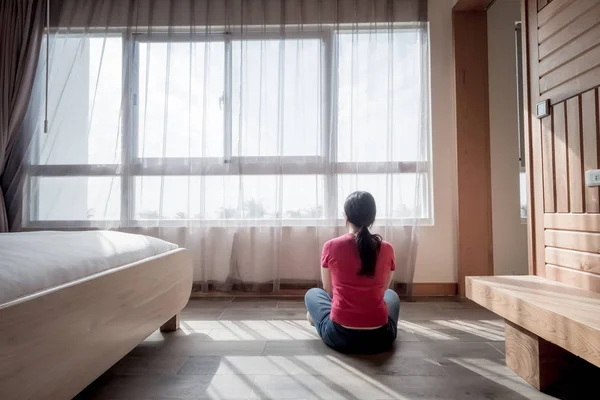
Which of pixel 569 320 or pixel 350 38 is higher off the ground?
pixel 350 38

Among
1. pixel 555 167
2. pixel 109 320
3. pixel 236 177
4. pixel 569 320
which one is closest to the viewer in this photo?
pixel 569 320

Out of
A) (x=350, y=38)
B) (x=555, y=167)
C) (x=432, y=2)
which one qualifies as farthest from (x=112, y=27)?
(x=555, y=167)

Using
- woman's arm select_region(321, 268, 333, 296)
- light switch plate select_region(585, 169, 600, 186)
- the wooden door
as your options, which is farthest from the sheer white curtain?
light switch plate select_region(585, 169, 600, 186)

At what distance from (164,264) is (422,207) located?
1903mm

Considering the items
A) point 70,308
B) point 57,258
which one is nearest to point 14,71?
point 57,258

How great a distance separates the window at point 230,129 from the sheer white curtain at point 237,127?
1cm

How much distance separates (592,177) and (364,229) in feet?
2.76

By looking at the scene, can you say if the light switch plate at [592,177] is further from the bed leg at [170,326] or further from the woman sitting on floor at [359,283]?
the bed leg at [170,326]

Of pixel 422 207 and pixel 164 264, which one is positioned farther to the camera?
pixel 422 207

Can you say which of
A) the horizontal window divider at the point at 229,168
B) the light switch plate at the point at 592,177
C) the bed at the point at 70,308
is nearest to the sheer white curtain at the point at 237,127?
the horizontal window divider at the point at 229,168

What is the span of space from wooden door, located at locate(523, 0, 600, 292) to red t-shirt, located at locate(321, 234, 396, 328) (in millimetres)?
684

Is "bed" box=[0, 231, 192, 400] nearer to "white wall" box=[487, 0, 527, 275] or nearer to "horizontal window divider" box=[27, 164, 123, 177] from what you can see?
"horizontal window divider" box=[27, 164, 123, 177]

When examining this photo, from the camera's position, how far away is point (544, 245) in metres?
1.58

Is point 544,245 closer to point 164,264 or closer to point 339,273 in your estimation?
point 339,273
